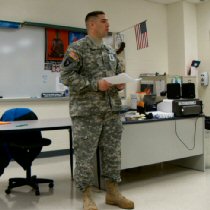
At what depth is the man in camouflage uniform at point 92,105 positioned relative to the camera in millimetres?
2439

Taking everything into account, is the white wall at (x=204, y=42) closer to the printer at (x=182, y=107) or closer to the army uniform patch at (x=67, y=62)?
the printer at (x=182, y=107)

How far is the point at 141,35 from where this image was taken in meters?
5.75

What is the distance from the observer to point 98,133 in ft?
8.21

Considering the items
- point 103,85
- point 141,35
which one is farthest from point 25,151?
point 141,35

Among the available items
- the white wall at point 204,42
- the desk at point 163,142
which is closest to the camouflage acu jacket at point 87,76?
the desk at point 163,142

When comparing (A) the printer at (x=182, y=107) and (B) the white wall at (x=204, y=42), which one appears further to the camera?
(B) the white wall at (x=204, y=42)

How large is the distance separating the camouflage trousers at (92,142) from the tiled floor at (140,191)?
34 cm

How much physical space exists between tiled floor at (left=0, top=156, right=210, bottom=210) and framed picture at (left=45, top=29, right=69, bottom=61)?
73.4 inches

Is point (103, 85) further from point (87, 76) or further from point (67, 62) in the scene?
point (67, 62)

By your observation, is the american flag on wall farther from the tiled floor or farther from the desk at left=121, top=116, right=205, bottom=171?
the tiled floor

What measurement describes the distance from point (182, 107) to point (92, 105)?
1398 mm

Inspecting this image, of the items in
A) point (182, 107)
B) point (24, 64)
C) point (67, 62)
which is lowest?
point (182, 107)

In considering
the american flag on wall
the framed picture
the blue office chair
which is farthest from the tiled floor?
the american flag on wall

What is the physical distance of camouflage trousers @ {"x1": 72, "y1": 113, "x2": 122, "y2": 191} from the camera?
246 centimetres
